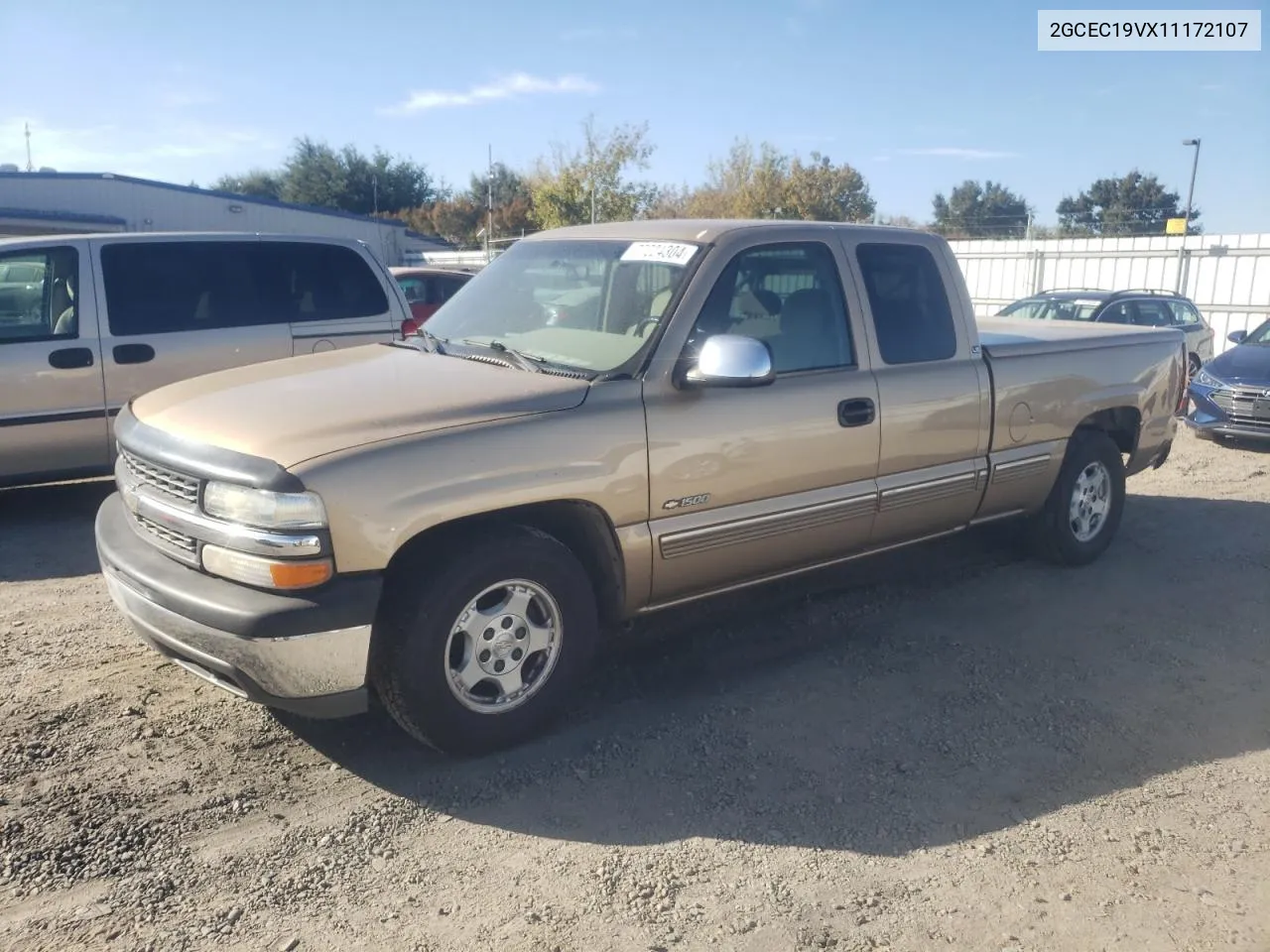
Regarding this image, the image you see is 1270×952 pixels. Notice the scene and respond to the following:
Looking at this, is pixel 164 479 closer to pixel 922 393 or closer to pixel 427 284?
pixel 922 393

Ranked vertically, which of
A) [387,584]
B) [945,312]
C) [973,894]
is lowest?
[973,894]

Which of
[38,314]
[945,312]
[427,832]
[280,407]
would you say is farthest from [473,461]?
[38,314]

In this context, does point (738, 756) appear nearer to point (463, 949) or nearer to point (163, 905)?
point (463, 949)

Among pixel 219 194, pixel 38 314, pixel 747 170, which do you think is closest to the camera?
pixel 38 314

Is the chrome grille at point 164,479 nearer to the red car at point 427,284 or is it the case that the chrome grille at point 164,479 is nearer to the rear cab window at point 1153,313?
the red car at point 427,284

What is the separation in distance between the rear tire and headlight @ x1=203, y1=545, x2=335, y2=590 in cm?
432

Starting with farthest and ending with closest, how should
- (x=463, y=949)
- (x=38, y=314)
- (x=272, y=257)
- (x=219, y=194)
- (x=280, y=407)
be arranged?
(x=219, y=194) → (x=272, y=257) → (x=38, y=314) → (x=280, y=407) → (x=463, y=949)

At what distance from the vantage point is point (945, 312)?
513 cm

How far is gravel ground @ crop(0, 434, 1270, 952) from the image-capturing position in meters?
2.89

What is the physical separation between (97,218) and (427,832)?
3028 cm

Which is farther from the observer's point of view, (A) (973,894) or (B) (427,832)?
(B) (427,832)

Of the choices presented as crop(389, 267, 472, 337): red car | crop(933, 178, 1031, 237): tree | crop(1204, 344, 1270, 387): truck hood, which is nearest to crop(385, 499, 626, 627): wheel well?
crop(1204, 344, 1270, 387): truck hood

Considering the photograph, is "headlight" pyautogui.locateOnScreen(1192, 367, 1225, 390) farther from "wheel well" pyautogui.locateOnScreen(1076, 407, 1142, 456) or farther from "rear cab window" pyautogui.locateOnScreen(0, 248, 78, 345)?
"rear cab window" pyautogui.locateOnScreen(0, 248, 78, 345)

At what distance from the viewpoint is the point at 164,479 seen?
3.56 metres
